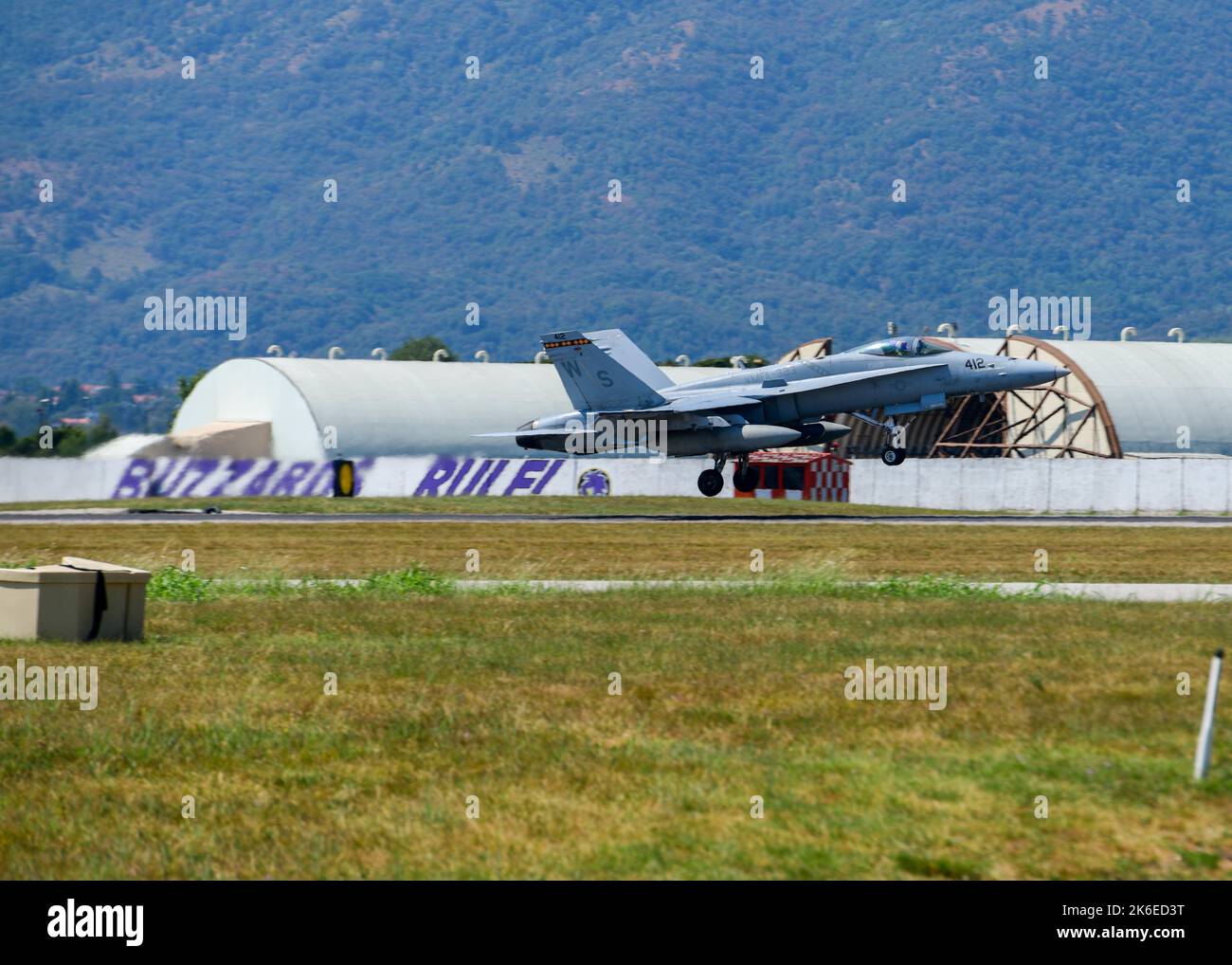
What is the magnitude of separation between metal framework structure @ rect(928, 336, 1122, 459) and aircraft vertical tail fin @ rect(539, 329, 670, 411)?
2598cm

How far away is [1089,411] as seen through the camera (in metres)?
67.3

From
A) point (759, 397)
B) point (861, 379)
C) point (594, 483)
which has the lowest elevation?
point (594, 483)

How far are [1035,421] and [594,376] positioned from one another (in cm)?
3054

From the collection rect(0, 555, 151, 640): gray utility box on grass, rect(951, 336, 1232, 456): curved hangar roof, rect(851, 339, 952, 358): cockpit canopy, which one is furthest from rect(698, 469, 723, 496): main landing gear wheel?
rect(0, 555, 151, 640): gray utility box on grass

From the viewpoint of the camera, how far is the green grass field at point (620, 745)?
8.95 m

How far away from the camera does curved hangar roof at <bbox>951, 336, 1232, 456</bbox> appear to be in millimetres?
67750

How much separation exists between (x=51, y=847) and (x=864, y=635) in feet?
32.9

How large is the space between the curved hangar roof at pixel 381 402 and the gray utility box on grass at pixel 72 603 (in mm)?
50948

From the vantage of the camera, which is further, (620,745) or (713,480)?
(713,480)

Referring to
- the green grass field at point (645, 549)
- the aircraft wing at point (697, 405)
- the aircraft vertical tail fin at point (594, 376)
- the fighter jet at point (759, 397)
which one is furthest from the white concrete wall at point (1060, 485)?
the aircraft vertical tail fin at point (594, 376)

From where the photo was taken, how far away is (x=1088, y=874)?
28.4 ft

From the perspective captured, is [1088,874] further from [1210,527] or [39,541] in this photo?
[1210,527]

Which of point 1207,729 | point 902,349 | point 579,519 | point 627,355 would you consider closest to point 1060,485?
point 902,349

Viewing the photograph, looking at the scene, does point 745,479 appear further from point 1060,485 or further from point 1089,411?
point 1089,411
